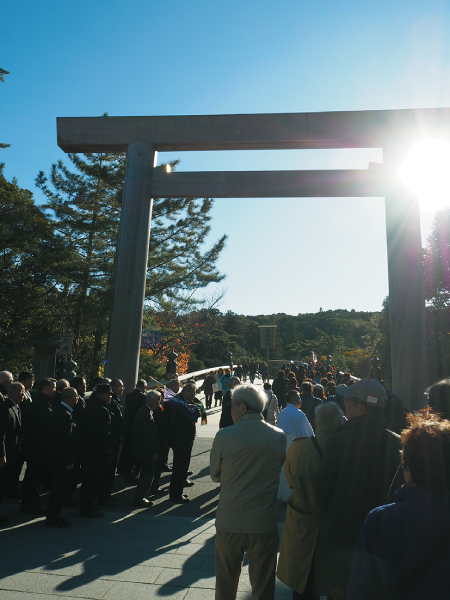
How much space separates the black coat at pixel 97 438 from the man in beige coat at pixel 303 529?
9.99ft

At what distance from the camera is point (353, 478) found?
2471mm

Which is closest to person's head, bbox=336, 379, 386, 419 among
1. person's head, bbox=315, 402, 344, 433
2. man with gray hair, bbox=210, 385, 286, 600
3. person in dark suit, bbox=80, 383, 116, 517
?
person's head, bbox=315, 402, 344, 433

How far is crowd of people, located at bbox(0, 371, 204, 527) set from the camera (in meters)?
4.94

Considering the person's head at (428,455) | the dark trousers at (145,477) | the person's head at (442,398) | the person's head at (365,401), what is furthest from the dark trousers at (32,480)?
the person's head at (428,455)

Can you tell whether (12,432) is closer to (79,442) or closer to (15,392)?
(15,392)

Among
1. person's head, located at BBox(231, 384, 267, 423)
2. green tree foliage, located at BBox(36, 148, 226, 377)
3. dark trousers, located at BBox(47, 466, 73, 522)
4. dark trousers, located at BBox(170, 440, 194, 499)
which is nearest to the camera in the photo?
person's head, located at BBox(231, 384, 267, 423)

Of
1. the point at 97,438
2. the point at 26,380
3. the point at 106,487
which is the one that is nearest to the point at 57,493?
the point at 97,438

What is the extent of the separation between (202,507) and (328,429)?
3.52m

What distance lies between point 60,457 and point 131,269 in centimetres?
342

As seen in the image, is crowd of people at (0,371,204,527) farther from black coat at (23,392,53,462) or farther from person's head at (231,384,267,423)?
person's head at (231,384,267,423)

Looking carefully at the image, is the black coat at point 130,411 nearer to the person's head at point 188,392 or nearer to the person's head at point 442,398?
the person's head at point 188,392

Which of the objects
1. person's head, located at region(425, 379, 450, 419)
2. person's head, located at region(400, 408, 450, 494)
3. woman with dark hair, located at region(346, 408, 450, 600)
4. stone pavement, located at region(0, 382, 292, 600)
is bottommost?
stone pavement, located at region(0, 382, 292, 600)

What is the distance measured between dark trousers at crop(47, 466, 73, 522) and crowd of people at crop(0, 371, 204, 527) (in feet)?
0.03

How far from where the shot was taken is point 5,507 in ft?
17.9
